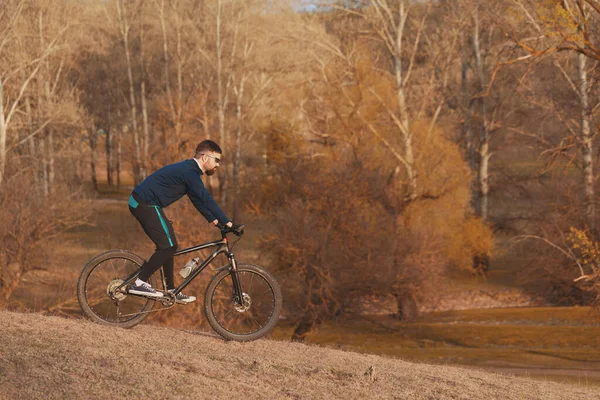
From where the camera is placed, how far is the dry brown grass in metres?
7.37

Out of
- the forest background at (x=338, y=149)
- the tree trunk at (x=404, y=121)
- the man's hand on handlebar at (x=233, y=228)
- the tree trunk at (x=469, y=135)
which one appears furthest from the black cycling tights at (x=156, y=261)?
the tree trunk at (x=469, y=135)

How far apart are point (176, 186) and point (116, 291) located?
1.48m

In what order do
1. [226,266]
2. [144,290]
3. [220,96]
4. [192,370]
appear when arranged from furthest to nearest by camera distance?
[220,96] → [226,266] → [144,290] → [192,370]

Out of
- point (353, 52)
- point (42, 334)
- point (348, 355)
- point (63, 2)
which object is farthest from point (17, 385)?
point (63, 2)

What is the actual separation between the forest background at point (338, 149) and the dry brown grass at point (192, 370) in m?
15.6

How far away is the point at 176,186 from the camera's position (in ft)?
30.5

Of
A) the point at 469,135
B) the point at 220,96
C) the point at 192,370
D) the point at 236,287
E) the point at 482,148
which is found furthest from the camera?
the point at 220,96

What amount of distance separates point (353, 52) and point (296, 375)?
3467 cm

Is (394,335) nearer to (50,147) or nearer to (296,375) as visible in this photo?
(296,375)

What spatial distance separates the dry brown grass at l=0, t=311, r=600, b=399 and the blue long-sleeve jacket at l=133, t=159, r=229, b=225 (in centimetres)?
160

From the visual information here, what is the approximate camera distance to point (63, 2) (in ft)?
145

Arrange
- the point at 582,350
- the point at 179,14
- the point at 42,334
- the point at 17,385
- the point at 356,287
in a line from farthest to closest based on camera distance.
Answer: the point at 179,14 → the point at 356,287 → the point at 582,350 → the point at 42,334 → the point at 17,385

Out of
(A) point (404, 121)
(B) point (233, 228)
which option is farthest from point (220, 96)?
(B) point (233, 228)

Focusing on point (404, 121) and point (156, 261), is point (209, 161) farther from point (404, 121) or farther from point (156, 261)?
point (404, 121)
